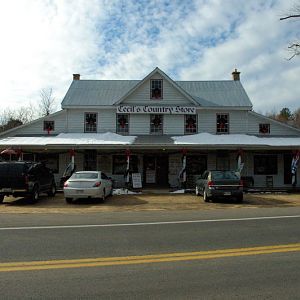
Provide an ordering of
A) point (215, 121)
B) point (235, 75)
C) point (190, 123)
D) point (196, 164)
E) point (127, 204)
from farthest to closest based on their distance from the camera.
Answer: point (235, 75)
point (215, 121)
point (190, 123)
point (196, 164)
point (127, 204)

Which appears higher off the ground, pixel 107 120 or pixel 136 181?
pixel 107 120

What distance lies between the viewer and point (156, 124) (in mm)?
29234

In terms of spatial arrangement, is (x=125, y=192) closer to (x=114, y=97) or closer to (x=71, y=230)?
(x=114, y=97)

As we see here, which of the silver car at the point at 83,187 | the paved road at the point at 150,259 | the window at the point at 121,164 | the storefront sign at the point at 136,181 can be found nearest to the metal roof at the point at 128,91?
the window at the point at 121,164

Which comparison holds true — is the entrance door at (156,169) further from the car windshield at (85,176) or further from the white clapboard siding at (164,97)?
the car windshield at (85,176)

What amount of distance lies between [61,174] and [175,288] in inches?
935

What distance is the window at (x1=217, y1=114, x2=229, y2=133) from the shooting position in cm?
2950

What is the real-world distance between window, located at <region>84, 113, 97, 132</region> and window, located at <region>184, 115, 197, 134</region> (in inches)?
250

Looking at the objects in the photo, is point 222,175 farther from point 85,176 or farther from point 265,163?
point 265,163

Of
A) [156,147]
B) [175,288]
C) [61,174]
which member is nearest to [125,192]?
[156,147]

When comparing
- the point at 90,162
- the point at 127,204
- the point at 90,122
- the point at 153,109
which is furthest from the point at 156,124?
the point at 127,204

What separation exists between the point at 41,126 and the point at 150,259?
23.5m

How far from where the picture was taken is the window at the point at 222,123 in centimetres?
2950

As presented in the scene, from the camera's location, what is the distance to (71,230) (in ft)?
34.0
